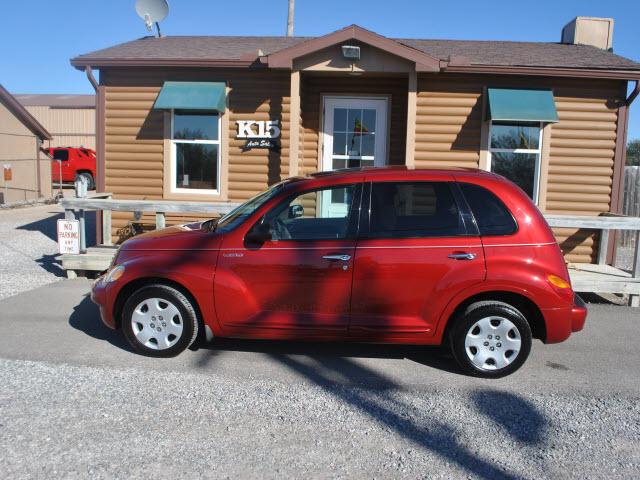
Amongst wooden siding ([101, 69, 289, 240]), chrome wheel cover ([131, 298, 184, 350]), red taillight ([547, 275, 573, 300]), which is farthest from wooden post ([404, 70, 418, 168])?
chrome wheel cover ([131, 298, 184, 350])

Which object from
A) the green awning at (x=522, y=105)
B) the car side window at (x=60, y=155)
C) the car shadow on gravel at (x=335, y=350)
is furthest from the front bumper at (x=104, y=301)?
the car side window at (x=60, y=155)

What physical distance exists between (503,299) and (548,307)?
35 centimetres

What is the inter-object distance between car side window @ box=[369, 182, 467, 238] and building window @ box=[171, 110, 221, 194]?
18.3ft

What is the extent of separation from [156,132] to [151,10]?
289cm

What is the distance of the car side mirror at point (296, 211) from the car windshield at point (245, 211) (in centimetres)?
19

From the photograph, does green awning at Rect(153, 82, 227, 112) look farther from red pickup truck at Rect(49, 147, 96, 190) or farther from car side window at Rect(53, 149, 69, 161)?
red pickup truck at Rect(49, 147, 96, 190)

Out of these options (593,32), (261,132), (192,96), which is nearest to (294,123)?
(261,132)

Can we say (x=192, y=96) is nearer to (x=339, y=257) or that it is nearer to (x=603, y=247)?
(x=339, y=257)

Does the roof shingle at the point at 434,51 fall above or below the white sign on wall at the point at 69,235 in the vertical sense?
above

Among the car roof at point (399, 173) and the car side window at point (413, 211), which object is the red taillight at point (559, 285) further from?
the car roof at point (399, 173)

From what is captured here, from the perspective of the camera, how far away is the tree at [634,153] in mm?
24266

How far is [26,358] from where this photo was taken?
4930mm

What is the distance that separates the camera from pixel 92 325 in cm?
600

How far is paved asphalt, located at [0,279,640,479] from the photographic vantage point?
3.24 metres
